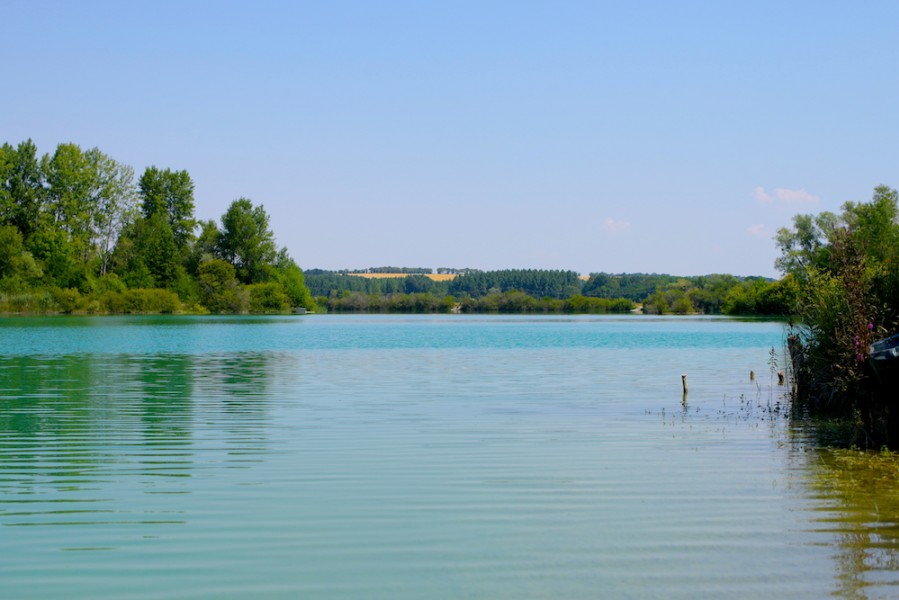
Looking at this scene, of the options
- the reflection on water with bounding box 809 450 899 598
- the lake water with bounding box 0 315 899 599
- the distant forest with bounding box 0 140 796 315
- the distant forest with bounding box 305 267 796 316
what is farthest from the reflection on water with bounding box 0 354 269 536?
the distant forest with bounding box 305 267 796 316

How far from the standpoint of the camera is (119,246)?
103 metres

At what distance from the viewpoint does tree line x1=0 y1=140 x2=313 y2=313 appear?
91.7 metres

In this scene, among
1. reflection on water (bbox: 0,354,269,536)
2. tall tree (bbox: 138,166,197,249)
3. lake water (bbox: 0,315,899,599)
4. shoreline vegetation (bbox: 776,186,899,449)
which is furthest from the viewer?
tall tree (bbox: 138,166,197,249)

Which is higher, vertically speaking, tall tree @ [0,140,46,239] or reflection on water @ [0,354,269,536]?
tall tree @ [0,140,46,239]

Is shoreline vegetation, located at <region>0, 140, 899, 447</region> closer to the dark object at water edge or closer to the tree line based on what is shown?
the tree line

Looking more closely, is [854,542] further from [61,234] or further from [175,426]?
[61,234]

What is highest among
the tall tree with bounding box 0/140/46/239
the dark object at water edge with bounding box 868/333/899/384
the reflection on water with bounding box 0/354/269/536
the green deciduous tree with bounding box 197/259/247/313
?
the tall tree with bounding box 0/140/46/239

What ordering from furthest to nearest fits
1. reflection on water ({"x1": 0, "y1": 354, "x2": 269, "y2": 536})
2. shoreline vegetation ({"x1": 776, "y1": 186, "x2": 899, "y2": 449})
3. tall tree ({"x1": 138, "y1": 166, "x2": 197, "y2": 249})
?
tall tree ({"x1": 138, "y1": 166, "x2": 197, "y2": 249}) → shoreline vegetation ({"x1": 776, "y1": 186, "x2": 899, "y2": 449}) → reflection on water ({"x1": 0, "y1": 354, "x2": 269, "y2": 536})

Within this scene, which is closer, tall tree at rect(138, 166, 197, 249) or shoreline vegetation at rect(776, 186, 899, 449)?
shoreline vegetation at rect(776, 186, 899, 449)

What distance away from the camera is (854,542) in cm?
819

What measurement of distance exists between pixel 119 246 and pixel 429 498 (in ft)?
327

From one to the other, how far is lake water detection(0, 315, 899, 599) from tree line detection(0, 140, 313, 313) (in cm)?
7454

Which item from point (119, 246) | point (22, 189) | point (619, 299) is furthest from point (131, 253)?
point (619, 299)

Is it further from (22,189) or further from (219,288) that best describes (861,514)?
(219,288)
